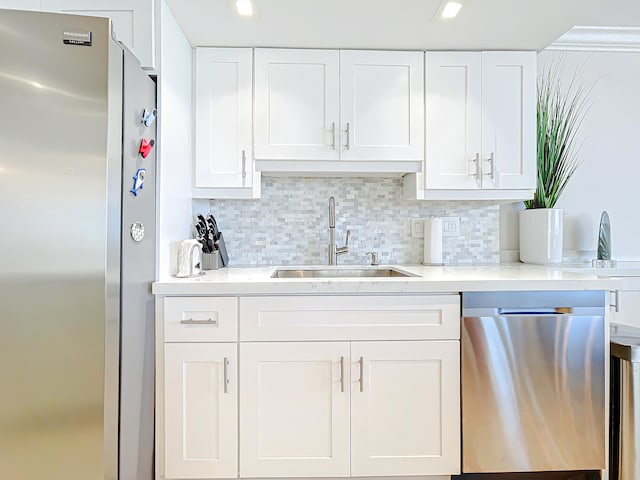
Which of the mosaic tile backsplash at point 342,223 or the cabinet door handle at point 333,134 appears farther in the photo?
the mosaic tile backsplash at point 342,223

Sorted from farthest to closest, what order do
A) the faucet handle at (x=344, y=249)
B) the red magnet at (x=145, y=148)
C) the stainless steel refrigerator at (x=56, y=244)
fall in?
the faucet handle at (x=344, y=249)
the red magnet at (x=145, y=148)
the stainless steel refrigerator at (x=56, y=244)

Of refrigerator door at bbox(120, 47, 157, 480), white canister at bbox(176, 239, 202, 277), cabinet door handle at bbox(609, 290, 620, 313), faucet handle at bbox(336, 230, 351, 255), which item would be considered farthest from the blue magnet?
cabinet door handle at bbox(609, 290, 620, 313)

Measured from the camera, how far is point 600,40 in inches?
98.5

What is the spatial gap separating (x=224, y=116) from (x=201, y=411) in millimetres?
1361

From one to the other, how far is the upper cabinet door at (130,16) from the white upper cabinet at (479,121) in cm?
131

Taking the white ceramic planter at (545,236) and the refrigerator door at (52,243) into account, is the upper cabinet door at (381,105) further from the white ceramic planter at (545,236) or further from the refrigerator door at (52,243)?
the refrigerator door at (52,243)

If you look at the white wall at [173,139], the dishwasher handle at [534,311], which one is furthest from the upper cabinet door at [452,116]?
the white wall at [173,139]

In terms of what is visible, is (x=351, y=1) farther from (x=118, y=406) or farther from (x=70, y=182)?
(x=118, y=406)

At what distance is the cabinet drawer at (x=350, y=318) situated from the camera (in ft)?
5.35

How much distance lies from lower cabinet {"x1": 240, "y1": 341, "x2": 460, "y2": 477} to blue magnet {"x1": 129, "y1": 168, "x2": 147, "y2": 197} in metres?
0.72

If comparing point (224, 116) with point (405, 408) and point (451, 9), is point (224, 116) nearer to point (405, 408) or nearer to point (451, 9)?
point (451, 9)

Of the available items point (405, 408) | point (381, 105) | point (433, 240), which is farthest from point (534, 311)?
point (381, 105)

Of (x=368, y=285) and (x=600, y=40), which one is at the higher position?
(x=600, y=40)

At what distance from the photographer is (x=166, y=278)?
172 centimetres
